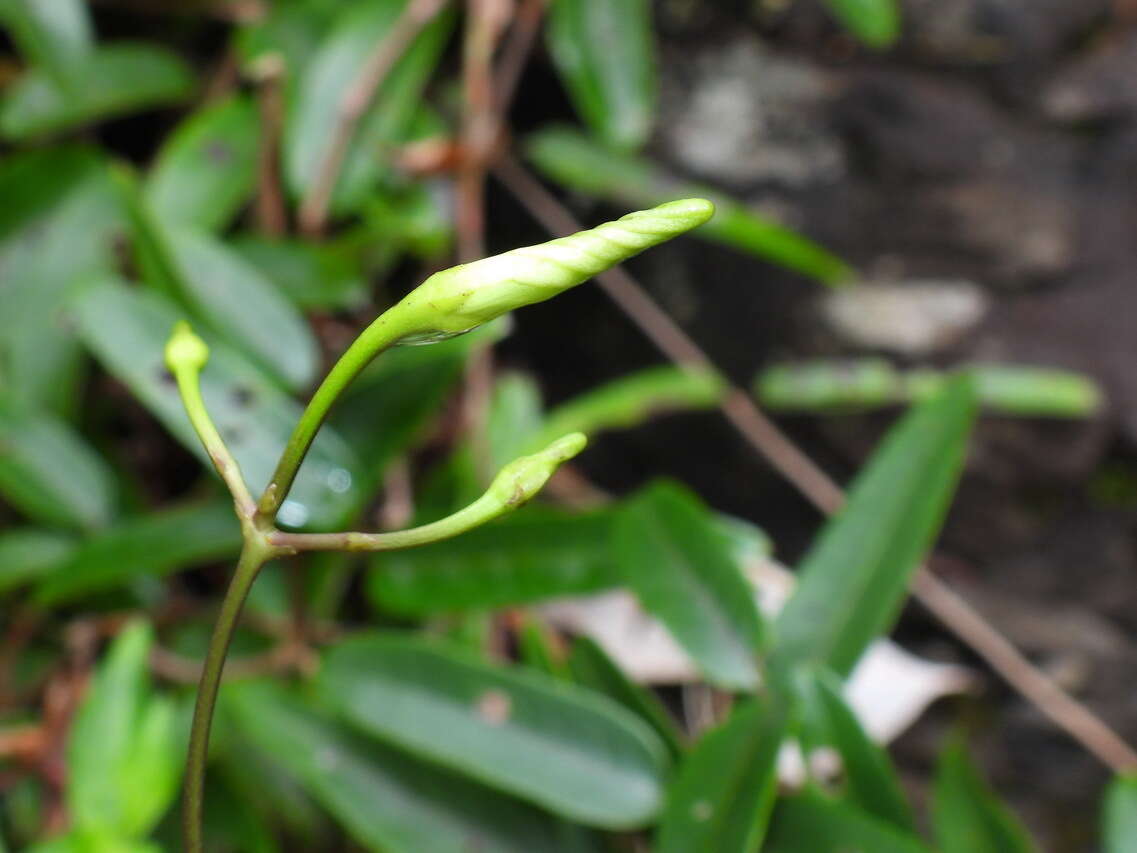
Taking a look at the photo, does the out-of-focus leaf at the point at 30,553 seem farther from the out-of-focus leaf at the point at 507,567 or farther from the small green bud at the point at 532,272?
the small green bud at the point at 532,272

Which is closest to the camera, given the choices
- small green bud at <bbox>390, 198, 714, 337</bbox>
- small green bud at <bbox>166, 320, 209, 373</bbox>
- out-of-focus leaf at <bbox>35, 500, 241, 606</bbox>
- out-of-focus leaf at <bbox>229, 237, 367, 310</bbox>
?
small green bud at <bbox>390, 198, 714, 337</bbox>

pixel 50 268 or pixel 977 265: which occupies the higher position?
pixel 50 268

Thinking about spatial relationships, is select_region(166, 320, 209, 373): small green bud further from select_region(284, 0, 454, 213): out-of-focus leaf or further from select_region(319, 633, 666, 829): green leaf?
select_region(284, 0, 454, 213): out-of-focus leaf

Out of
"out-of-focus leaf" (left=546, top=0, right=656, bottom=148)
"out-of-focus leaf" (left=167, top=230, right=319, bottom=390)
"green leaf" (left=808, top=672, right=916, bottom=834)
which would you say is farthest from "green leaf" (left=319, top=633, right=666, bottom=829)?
"out-of-focus leaf" (left=546, top=0, right=656, bottom=148)

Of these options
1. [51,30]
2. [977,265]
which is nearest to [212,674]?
[51,30]

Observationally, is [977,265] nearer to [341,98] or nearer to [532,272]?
[341,98]

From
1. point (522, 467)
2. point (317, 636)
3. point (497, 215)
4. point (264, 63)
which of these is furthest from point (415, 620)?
point (522, 467)
